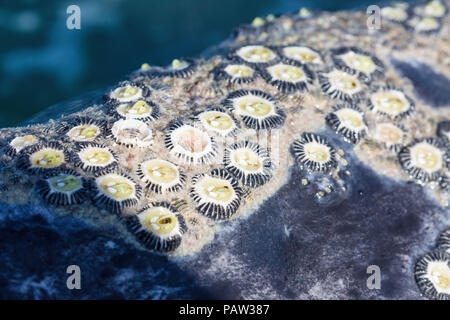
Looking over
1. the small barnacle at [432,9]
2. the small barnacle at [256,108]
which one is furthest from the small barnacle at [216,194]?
the small barnacle at [432,9]

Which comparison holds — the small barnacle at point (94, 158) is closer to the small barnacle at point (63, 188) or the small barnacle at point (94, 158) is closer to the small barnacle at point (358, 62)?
the small barnacle at point (63, 188)

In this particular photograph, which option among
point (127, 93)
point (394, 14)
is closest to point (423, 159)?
point (394, 14)

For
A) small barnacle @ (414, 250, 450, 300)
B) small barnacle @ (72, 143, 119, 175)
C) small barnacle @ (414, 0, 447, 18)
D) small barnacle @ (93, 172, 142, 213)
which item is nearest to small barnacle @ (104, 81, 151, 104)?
small barnacle @ (72, 143, 119, 175)

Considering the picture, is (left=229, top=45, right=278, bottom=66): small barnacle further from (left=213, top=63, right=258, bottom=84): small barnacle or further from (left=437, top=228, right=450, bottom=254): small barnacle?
(left=437, top=228, right=450, bottom=254): small barnacle

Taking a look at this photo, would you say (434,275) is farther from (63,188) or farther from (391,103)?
(63,188)

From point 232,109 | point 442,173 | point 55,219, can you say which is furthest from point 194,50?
point 55,219

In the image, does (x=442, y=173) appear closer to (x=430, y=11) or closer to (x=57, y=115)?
(x=430, y=11)
